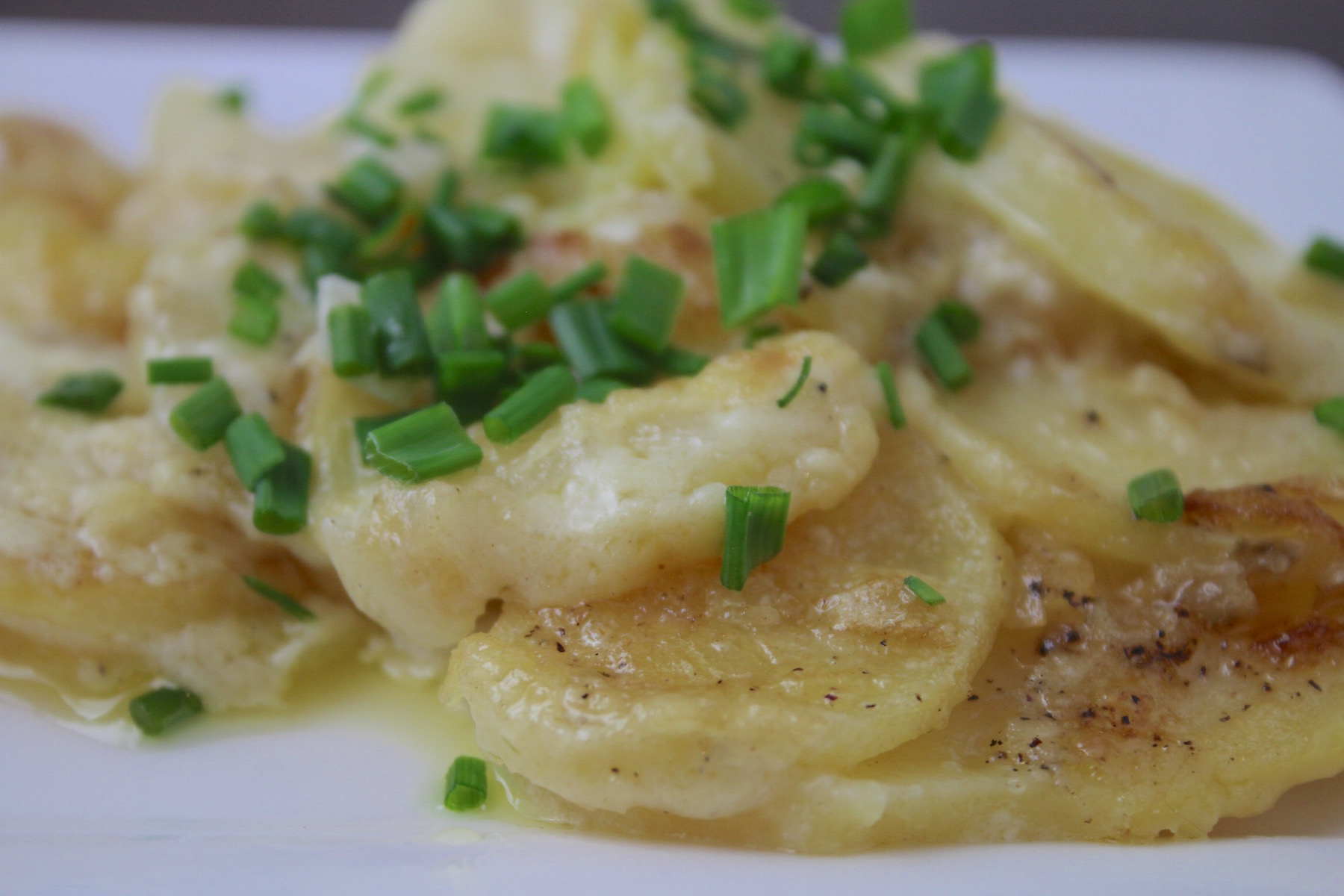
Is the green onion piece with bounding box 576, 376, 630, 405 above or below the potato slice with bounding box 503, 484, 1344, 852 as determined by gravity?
above

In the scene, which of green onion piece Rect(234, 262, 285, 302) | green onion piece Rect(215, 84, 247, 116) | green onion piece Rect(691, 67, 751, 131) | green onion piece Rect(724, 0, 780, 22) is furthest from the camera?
green onion piece Rect(215, 84, 247, 116)

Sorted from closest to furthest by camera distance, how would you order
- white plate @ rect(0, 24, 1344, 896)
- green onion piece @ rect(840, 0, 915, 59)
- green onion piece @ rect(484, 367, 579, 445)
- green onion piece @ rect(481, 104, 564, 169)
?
white plate @ rect(0, 24, 1344, 896), green onion piece @ rect(484, 367, 579, 445), green onion piece @ rect(481, 104, 564, 169), green onion piece @ rect(840, 0, 915, 59)

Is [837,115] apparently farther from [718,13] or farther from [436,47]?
[436,47]

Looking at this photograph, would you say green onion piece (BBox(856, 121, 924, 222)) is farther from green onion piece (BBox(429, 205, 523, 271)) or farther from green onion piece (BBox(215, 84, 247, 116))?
green onion piece (BBox(215, 84, 247, 116))

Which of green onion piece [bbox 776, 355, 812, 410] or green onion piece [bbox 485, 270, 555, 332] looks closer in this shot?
green onion piece [bbox 776, 355, 812, 410]

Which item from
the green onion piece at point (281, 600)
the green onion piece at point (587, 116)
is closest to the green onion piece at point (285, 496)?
the green onion piece at point (281, 600)

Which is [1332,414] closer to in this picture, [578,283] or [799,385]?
[799,385]

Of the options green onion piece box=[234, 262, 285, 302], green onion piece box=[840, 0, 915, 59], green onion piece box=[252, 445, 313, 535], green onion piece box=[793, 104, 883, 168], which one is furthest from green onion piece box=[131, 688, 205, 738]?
green onion piece box=[840, 0, 915, 59]
